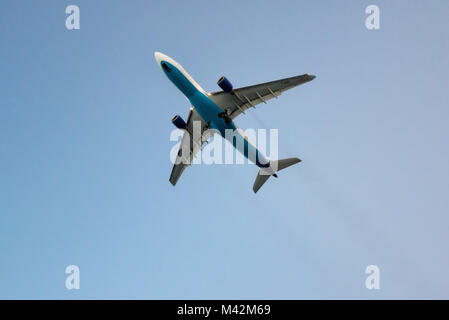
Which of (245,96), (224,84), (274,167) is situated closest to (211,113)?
(224,84)

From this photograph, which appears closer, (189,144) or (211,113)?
(211,113)

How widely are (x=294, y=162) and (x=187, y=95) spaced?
47.4 feet

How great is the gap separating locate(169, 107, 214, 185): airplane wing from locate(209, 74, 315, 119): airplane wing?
4246mm

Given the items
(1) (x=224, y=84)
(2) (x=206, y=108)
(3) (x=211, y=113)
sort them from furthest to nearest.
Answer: (3) (x=211, y=113), (2) (x=206, y=108), (1) (x=224, y=84)

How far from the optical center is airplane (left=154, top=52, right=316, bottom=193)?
41.9 metres

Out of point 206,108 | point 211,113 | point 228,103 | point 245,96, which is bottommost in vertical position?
point 211,113

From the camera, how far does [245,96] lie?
4406cm

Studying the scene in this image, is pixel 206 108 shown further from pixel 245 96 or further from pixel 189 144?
pixel 189 144

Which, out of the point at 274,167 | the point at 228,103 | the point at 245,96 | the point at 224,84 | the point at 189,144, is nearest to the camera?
the point at 224,84

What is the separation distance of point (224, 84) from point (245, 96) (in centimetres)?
321

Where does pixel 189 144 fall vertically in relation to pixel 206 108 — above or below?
below

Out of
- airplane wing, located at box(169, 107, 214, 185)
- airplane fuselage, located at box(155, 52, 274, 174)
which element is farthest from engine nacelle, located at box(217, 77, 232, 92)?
airplane wing, located at box(169, 107, 214, 185)
